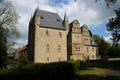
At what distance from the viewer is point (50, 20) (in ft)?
172

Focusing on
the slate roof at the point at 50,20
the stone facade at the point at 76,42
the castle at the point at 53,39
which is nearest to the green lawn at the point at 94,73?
the castle at the point at 53,39

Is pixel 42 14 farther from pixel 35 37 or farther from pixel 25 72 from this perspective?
pixel 25 72

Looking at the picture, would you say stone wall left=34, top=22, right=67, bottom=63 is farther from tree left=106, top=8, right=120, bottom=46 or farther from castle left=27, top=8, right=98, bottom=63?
tree left=106, top=8, right=120, bottom=46

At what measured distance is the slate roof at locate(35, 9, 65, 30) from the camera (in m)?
50.4

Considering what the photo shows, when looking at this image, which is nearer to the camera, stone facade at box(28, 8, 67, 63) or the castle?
stone facade at box(28, 8, 67, 63)

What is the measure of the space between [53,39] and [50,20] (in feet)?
17.6

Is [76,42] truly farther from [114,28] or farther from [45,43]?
[114,28]

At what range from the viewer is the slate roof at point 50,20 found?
165 ft

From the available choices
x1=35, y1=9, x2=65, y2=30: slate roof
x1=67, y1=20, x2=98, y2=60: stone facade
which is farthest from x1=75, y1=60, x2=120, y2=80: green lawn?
x1=67, y1=20, x2=98, y2=60: stone facade

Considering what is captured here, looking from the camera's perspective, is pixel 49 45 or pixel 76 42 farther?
pixel 76 42

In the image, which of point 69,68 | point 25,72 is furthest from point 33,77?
point 69,68

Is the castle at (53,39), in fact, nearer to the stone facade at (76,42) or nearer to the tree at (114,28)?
Answer: the stone facade at (76,42)

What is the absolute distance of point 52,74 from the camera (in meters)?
15.8

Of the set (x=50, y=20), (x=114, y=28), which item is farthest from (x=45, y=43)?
(x=114, y=28)
